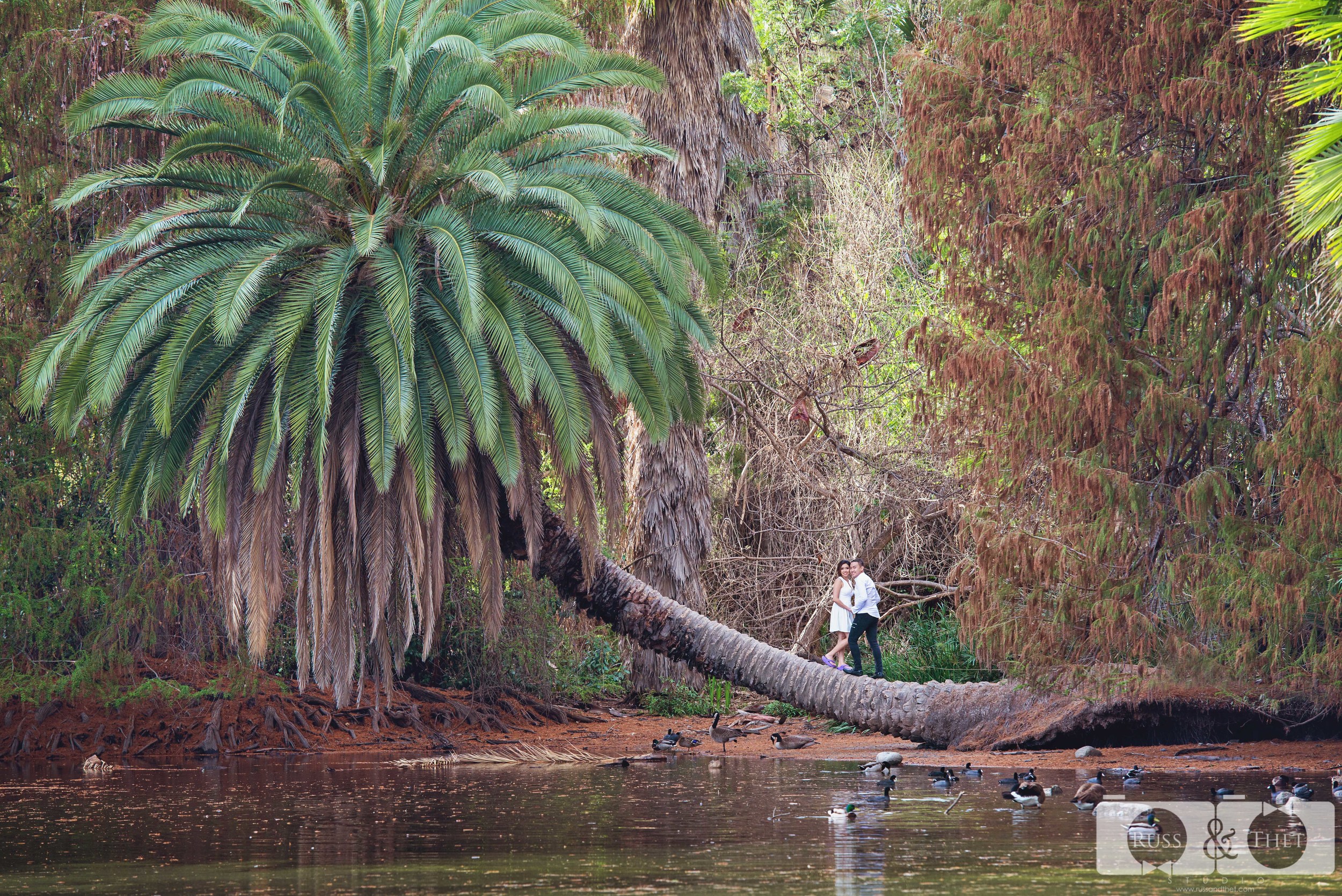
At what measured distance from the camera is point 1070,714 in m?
13.4

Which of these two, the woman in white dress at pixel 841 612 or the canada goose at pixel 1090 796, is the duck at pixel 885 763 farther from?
the woman in white dress at pixel 841 612

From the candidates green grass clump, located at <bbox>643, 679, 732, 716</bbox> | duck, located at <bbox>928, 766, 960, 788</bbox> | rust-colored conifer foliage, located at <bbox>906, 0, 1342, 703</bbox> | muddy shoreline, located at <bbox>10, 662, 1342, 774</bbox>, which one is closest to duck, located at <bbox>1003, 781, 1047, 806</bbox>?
duck, located at <bbox>928, 766, 960, 788</bbox>

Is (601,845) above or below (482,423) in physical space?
below

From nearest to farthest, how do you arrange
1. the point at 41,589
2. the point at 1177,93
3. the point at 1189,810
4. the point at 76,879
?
1. the point at 76,879
2. the point at 1189,810
3. the point at 1177,93
4. the point at 41,589

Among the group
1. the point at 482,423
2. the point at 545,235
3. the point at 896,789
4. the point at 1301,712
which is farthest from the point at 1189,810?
the point at 545,235

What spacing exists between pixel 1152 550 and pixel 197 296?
381 inches

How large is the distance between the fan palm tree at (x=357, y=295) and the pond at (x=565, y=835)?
2607 millimetres

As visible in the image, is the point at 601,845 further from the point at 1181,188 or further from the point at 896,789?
the point at 1181,188

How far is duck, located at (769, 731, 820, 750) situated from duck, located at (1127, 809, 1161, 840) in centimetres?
743

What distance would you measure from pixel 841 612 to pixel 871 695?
3611 mm

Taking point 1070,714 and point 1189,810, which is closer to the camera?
point 1189,810

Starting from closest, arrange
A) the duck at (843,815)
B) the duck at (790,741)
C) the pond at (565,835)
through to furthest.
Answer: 1. the pond at (565,835)
2. the duck at (843,815)
3. the duck at (790,741)

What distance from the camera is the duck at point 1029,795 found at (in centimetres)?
968

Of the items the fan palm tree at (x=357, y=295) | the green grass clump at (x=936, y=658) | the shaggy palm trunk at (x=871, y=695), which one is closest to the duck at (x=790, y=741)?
the shaggy palm trunk at (x=871, y=695)
